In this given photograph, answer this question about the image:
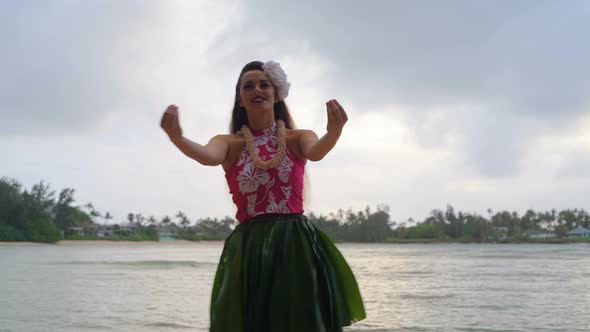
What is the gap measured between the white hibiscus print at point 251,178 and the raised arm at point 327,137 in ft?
0.62

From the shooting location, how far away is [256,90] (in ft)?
8.43

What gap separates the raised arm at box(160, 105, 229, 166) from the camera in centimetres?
218

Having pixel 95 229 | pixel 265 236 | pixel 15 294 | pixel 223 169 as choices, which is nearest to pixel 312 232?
pixel 265 236

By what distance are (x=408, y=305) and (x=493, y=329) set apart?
9.00 feet

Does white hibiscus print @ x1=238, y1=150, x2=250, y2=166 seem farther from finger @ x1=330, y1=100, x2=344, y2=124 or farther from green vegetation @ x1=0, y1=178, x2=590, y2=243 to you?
green vegetation @ x1=0, y1=178, x2=590, y2=243

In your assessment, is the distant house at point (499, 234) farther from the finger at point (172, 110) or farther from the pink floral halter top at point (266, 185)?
the finger at point (172, 110)

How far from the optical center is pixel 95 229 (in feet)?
327

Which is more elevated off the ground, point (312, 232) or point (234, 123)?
point (234, 123)

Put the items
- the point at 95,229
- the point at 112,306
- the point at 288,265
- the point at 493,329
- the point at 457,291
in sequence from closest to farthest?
the point at 288,265 → the point at 493,329 → the point at 112,306 → the point at 457,291 → the point at 95,229

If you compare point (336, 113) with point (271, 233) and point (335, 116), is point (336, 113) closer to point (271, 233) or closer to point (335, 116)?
point (335, 116)

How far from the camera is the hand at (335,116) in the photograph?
87.7 inches

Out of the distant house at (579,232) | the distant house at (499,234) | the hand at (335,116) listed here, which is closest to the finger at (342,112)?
→ the hand at (335,116)

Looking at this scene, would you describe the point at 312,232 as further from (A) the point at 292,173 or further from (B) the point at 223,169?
(B) the point at 223,169

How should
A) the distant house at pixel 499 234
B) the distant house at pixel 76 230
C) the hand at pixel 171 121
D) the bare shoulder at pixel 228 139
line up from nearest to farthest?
the hand at pixel 171 121, the bare shoulder at pixel 228 139, the distant house at pixel 76 230, the distant house at pixel 499 234
